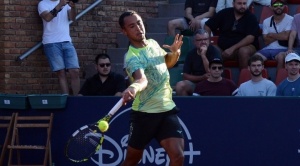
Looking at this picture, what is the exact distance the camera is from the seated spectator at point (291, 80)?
37.3 ft

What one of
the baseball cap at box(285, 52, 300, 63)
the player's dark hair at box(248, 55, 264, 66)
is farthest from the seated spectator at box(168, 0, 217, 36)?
the baseball cap at box(285, 52, 300, 63)

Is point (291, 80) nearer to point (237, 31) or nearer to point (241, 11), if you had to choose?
point (237, 31)

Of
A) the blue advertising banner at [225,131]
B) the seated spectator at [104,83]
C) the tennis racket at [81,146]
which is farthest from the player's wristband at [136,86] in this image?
the seated spectator at [104,83]

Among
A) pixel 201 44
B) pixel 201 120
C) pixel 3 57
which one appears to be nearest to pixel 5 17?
pixel 3 57

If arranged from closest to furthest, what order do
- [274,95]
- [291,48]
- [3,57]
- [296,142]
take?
[296,142] → [274,95] → [291,48] → [3,57]

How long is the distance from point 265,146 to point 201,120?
2.88ft

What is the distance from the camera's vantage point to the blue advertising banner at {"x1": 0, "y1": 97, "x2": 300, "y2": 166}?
1096 cm

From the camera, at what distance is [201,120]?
11.4 meters

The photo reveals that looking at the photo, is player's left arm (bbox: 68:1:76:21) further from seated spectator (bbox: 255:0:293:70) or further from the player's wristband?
the player's wristband

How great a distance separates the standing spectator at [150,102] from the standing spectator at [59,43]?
4758 mm

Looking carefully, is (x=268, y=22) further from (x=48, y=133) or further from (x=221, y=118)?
(x=48, y=133)

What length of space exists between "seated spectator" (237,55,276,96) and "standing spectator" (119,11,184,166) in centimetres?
293

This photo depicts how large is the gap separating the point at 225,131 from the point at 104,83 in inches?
90.7

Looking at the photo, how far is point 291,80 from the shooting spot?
11.5 m
